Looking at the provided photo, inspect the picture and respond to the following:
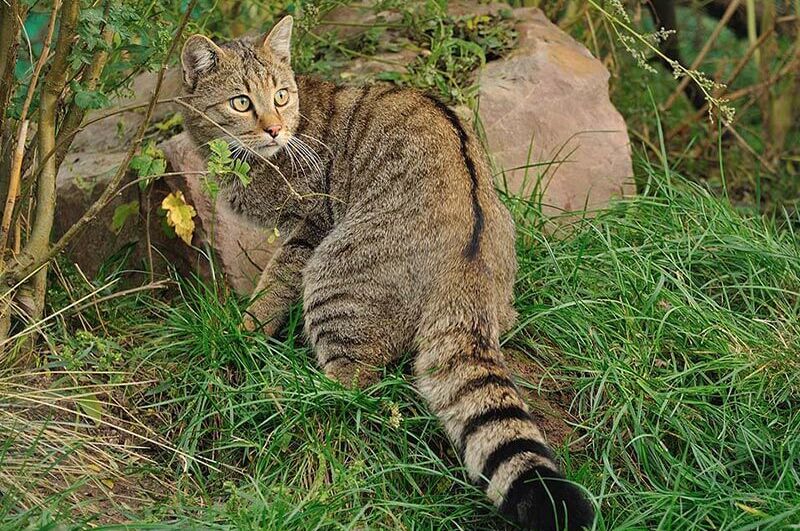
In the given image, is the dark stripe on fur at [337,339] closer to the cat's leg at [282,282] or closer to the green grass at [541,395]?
the green grass at [541,395]

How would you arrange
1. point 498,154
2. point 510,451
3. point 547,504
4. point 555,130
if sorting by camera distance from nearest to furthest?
→ point 547,504 < point 510,451 < point 498,154 < point 555,130

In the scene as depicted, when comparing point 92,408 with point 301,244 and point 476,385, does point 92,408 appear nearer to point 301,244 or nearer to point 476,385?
point 301,244

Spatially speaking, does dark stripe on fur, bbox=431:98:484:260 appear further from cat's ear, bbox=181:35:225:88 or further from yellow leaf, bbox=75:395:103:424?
yellow leaf, bbox=75:395:103:424

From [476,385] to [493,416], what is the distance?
0.19m

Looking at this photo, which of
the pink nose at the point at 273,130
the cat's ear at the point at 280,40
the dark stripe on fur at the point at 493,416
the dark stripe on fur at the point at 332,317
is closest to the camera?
the dark stripe on fur at the point at 493,416

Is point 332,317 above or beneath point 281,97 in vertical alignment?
beneath

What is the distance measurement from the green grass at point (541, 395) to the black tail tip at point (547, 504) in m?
0.36

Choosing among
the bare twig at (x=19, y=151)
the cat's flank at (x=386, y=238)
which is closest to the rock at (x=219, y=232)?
the cat's flank at (x=386, y=238)

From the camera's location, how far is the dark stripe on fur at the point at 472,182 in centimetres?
458

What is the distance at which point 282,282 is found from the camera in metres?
5.05

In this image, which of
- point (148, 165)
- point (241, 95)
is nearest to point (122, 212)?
point (148, 165)

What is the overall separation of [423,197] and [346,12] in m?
2.59

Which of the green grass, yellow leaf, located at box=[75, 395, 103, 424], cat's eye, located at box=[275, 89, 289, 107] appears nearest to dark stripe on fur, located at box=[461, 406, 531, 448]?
the green grass

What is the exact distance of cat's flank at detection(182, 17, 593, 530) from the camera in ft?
13.5
